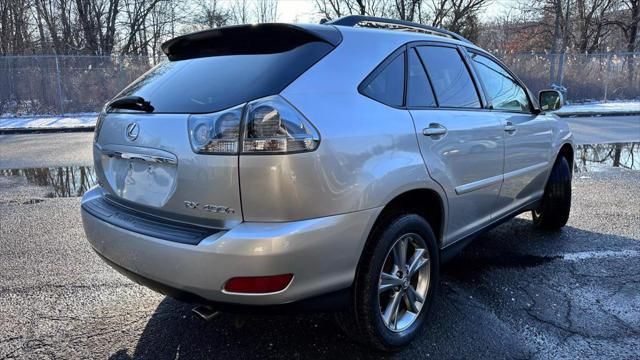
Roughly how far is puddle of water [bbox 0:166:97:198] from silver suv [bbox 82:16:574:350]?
4.24 meters

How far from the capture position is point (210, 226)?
2.12m

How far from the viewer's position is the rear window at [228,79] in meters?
2.14

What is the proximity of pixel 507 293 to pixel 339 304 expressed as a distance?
5.56 ft

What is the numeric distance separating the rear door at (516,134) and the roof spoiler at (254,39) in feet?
5.15

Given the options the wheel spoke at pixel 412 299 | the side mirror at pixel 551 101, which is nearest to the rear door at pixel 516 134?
the side mirror at pixel 551 101

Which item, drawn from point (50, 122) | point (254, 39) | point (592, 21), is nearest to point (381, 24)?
point (254, 39)

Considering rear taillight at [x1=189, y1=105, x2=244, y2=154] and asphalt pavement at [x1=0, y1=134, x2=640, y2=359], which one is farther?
asphalt pavement at [x1=0, y1=134, x2=640, y2=359]

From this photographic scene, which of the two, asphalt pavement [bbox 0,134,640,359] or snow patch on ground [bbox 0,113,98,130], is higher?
snow patch on ground [bbox 0,113,98,130]

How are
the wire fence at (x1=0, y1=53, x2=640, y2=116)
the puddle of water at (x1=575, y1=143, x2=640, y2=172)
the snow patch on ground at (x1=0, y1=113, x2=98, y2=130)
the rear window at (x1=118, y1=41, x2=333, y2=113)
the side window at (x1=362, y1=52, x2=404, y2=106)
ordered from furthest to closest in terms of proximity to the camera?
the wire fence at (x1=0, y1=53, x2=640, y2=116) → the snow patch on ground at (x1=0, y1=113, x2=98, y2=130) → the puddle of water at (x1=575, y1=143, x2=640, y2=172) → the side window at (x1=362, y1=52, x2=404, y2=106) → the rear window at (x1=118, y1=41, x2=333, y2=113)

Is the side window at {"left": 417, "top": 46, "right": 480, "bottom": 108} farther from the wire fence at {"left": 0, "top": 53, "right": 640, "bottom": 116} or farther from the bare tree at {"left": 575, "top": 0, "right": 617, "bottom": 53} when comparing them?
the bare tree at {"left": 575, "top": 0, "right": 617, "bottom": 53}

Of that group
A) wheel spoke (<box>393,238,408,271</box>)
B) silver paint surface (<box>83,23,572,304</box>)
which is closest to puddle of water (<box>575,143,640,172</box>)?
wheel spoke (<box>393,238,408,271</box>)

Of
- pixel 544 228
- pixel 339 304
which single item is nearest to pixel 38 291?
pixel 339 304

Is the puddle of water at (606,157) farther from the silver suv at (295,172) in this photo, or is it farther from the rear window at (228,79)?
the rear window at (228,79)

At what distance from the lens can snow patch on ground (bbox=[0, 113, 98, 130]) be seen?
14.6m
